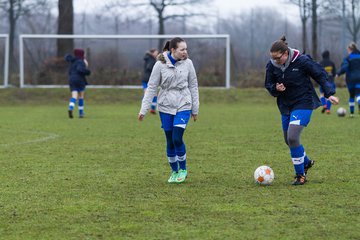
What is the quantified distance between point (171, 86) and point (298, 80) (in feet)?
5.05

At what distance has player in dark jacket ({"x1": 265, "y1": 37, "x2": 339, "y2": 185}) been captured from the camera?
8.56m

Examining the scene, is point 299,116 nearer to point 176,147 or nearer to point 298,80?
point 298,80

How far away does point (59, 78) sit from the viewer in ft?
100

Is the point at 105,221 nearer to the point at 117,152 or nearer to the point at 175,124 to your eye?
the point at 175,124

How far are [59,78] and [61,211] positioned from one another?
2375cm

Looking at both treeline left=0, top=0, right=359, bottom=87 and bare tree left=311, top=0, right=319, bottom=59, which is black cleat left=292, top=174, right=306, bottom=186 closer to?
treeline left=0, top=0, right=359, bottom=87

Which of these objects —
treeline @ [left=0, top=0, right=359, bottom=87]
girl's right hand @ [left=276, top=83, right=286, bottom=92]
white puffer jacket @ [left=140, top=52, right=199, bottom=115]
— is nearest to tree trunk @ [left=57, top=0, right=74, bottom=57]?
treeline @ [left=0, top=0, right=359, bottom=87]

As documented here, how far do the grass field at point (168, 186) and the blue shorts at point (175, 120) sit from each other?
2.38 feet

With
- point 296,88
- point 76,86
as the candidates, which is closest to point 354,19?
point 76,86

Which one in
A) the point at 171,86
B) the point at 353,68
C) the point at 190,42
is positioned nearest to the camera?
the point at 171,86

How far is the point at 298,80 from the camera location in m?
8.62

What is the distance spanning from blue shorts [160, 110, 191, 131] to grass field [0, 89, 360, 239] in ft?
2.38

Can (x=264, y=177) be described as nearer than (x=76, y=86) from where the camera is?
Yes

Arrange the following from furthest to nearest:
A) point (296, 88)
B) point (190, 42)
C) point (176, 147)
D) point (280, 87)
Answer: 1. point (190, 42)
2. point (176, 147)
3. point (296, 88)
4. point (280, 87)
